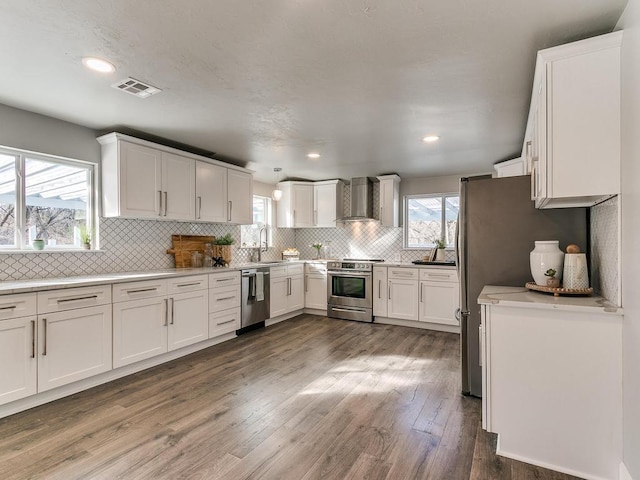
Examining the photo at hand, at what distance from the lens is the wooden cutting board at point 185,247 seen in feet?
13.8

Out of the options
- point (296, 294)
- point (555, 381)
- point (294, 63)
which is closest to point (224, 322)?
point (296, 294)

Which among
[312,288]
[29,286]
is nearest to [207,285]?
[29,286]

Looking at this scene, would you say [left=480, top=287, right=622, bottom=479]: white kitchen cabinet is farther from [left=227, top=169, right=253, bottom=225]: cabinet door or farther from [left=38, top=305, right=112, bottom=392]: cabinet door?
[left=227, top=169, right=253, bottom=225]: cabinet door

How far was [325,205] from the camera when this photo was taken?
600 cm

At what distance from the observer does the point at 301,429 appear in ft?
7.25

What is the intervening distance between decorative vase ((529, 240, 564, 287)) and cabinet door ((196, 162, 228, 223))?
137 inches

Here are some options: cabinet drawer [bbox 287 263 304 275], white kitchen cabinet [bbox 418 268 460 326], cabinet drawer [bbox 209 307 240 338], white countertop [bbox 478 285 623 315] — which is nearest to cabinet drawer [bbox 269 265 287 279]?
cabinet drawer [bbox 287 263 304 275]

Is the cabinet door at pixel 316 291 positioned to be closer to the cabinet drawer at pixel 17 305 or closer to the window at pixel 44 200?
the window at pixel 44 200

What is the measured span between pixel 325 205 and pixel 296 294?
1.65 m

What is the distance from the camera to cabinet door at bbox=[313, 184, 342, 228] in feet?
19.5

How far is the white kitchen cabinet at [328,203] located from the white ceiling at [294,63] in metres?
2.35

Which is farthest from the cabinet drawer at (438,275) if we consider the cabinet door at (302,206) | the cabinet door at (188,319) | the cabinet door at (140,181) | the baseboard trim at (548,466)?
the cabinet door at (140,181)

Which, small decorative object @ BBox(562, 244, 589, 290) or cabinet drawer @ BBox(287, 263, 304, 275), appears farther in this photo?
cabinet drawer @ BBox(287, 263, 304, 275)

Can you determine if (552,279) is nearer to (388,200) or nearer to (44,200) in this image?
(388,200)
